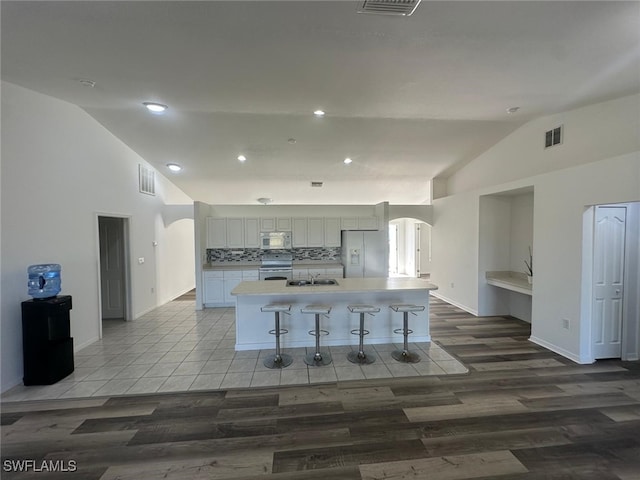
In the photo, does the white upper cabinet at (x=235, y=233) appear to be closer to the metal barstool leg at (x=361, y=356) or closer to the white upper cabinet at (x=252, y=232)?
the white upper cabinet at (x=252, y=232)

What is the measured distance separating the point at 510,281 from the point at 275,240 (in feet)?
16.0

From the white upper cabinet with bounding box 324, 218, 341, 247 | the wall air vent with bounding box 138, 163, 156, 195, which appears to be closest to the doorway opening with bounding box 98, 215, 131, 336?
the wall air vent with bounding box 138, 163, 156, 195

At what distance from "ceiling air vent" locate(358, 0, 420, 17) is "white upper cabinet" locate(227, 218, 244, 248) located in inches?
211

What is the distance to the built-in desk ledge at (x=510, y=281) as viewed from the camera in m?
4.53

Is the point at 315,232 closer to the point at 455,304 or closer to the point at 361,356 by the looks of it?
the point at 455,304

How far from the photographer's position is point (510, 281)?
488cm

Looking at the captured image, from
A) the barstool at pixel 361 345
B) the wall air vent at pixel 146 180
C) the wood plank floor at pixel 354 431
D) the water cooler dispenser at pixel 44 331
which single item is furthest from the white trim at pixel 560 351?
the wall air vent at pixel 146 180

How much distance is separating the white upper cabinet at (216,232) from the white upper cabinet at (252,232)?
1.61ft

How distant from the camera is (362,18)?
2203mm

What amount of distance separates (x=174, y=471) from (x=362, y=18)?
3.62 meters

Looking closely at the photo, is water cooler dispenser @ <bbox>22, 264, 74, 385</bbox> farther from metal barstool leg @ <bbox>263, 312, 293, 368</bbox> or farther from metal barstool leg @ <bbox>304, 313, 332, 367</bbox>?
metal barstool leg @ <bbox>304, 313, 332, 367</bbox>

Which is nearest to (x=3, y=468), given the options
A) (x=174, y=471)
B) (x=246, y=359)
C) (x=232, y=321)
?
(x=174, y=471)

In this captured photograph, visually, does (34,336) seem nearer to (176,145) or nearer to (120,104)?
(120,104)

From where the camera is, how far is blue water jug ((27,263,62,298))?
316 centimetres
